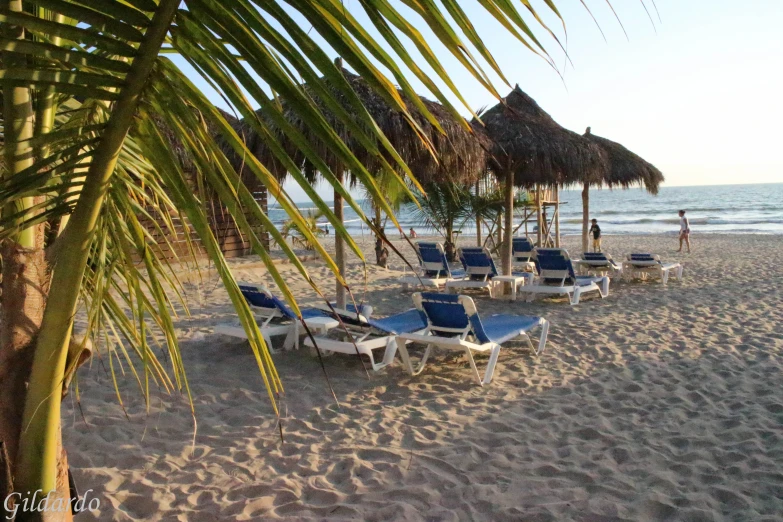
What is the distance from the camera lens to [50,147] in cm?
138

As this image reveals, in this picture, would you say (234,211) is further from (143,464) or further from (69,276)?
A: (143,464)

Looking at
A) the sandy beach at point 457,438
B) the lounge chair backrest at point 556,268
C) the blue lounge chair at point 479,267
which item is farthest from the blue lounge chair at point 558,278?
the sandy beach at point 457,438

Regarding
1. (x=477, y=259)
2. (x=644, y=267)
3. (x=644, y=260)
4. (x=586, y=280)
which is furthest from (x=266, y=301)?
(x=644, y=267)

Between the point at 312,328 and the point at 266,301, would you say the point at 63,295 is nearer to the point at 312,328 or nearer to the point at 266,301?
the point at 312,328

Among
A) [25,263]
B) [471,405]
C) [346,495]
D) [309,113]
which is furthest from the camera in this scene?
[471,405]

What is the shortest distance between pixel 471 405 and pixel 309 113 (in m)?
3.51

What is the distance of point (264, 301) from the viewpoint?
5551 millimetres

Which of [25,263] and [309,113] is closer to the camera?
[309,113]

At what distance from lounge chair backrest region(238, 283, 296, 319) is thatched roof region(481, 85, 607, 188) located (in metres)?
4.22

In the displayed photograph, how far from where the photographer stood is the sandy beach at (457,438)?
2.73 m

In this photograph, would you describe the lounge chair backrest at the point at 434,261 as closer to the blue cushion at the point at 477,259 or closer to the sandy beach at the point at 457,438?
the blue cushion at the point at 477,259

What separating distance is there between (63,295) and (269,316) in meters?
4.57

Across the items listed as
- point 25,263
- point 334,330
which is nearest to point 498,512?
point 25,263

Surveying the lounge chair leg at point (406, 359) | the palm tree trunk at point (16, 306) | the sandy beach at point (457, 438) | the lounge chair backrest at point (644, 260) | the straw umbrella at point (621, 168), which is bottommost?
the sandy beach at point (457, 438)
